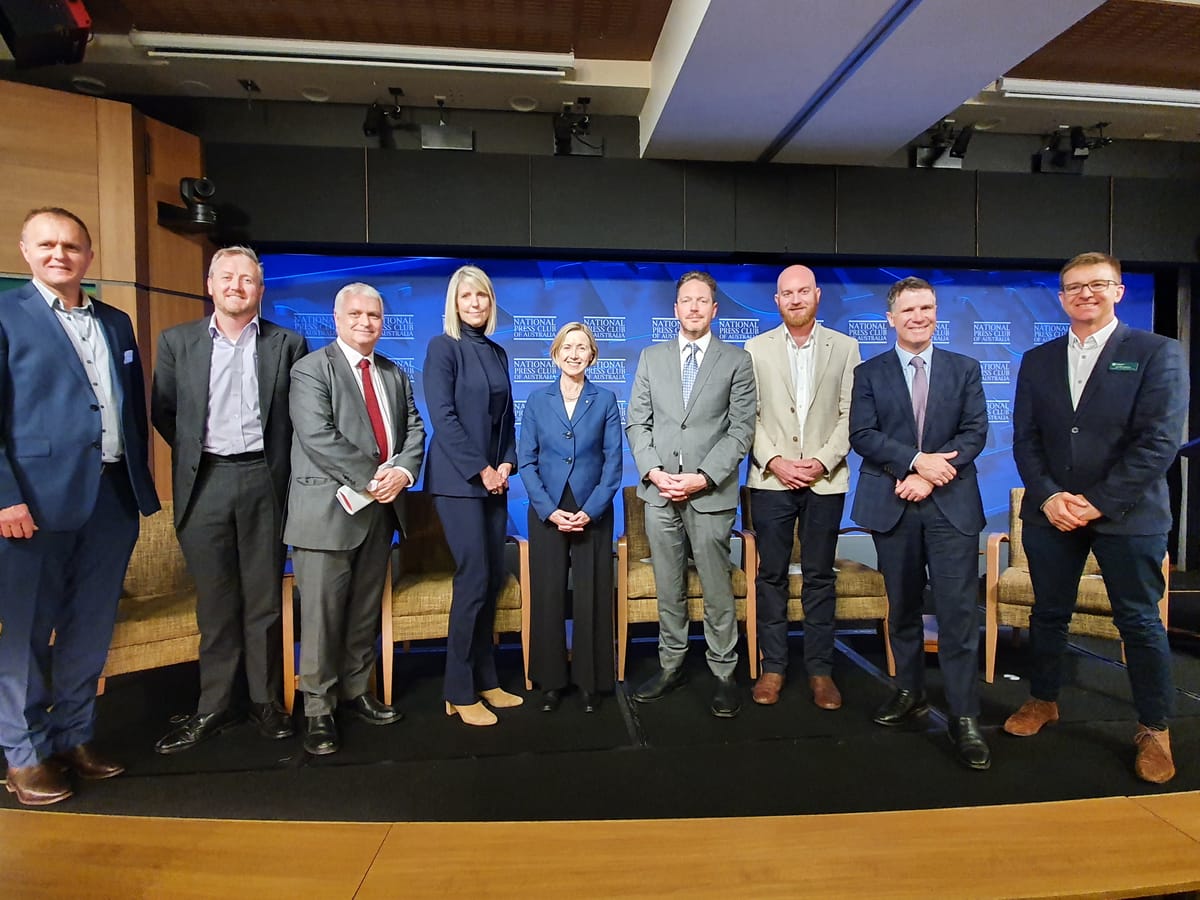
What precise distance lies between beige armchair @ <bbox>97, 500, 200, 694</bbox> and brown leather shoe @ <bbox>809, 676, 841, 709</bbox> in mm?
2640

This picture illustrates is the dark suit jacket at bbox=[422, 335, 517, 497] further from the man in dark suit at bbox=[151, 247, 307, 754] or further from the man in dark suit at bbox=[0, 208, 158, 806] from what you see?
the man in dark suit at bbox=[0, 208, 158, 806]

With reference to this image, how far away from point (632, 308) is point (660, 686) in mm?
2938

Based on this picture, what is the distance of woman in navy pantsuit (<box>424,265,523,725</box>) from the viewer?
101 inches

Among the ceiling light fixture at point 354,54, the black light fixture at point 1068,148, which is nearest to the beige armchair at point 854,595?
the ceiling light fixture at point 354,54

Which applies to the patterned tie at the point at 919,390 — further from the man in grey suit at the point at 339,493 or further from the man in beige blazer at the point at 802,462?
the man in grey suit at the point at 339,493

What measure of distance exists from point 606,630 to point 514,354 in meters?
2.62

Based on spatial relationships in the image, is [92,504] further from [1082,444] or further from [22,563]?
[1082,444]

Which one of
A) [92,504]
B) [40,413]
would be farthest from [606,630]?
[40,413]

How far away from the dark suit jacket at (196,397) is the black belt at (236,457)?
0.03m

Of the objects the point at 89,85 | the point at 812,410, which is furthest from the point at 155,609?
the point at 89,85

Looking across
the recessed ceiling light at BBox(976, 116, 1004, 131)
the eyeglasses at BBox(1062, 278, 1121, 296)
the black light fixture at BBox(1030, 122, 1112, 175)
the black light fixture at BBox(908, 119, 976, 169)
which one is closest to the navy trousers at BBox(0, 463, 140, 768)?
the eyeglasses at BBox(1062, 278, 1121, 296)

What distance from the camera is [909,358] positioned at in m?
2.54

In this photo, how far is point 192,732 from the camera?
2.41 metres

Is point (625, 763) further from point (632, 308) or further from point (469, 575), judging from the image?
point (632, 308)
